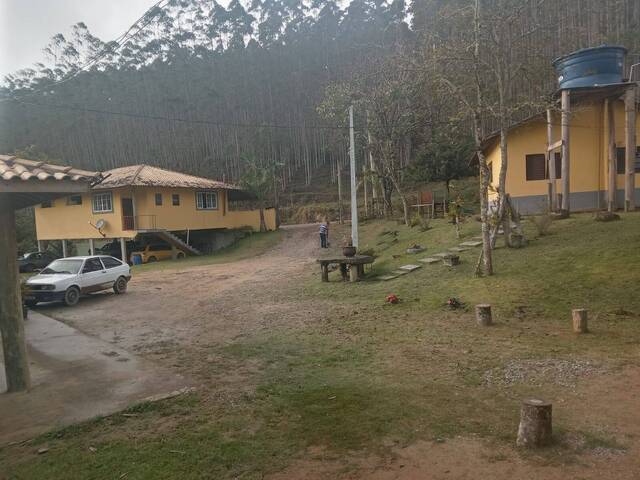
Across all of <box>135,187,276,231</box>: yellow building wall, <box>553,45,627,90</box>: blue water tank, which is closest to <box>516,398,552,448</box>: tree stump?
<box>553,45,627,90</box>: blue water tank

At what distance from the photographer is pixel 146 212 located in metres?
28.7

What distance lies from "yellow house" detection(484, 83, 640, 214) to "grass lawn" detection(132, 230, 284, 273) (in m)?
15.2

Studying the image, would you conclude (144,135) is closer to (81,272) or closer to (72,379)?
(81,272)

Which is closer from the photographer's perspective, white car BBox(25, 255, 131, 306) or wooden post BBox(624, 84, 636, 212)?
white car BBox(25, 255, 131, 306)

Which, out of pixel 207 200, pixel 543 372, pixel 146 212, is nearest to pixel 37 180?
pixel 543 372

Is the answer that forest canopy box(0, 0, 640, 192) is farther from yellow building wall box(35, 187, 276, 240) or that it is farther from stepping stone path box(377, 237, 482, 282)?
stepping stone path box(377, 237, 482, 282)

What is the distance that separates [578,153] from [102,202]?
2586 cm

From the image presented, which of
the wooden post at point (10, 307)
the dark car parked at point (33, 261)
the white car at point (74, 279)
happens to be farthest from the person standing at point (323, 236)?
the wooden post at point (10, 307)

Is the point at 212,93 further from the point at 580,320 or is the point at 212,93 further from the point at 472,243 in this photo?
the point at 580,320

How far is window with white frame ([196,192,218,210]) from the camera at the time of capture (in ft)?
104

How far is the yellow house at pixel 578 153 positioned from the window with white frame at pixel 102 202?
72.5 ft

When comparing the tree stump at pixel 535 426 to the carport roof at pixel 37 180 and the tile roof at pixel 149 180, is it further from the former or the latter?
the tile roof at pixel 149 180

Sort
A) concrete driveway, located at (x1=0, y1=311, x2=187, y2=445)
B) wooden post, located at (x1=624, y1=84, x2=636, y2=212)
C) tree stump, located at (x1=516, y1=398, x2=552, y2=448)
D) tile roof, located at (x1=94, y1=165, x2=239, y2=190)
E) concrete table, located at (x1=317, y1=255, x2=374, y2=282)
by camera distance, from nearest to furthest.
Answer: tree stump, located at (x1=516, y1=398, x2=552, y2=448) < concrete driveway, located at (x1=0, y1=311, x2=187, y2=445) < concrete table, located at (x1=317, y1=255, x2=374, y2=282) < wooden post, located at (x1=624, y1=84, x2=636, y2=212) < tile roof, located at (x1=94, y1=165, x2=239, y2=190)

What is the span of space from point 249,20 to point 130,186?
5161 centimetres
